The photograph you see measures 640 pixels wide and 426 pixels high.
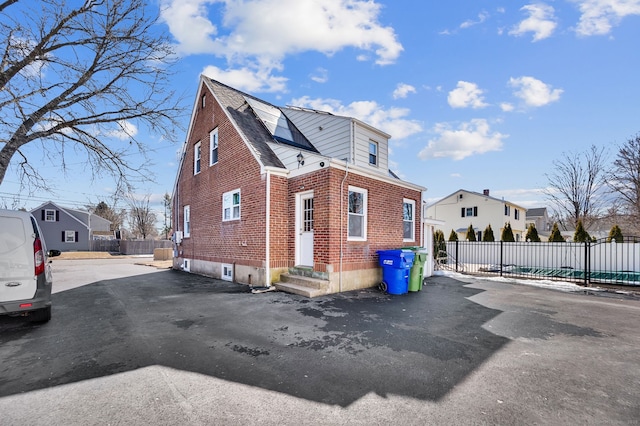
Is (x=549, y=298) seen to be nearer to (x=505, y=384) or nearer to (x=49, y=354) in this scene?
(x=505, y=384)

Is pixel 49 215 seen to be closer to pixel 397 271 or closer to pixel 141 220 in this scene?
pixel 141 220

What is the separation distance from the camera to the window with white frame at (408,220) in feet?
35.6

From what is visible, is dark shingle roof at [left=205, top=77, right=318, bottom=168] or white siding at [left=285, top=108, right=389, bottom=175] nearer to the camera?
dark shingle roof at [left=205, top=77, right=318, bottom=168]

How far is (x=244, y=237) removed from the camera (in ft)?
32.1

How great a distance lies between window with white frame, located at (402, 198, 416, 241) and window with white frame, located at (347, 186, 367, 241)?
2.52 metres

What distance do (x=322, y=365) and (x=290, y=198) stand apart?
20.4ft

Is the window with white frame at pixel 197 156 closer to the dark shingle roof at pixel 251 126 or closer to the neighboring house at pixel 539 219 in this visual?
the dark shingle roof at pixel 251 126

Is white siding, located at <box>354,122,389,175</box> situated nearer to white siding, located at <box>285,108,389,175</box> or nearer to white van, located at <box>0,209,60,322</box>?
white siding, located at <box>285,108,389,175</box>

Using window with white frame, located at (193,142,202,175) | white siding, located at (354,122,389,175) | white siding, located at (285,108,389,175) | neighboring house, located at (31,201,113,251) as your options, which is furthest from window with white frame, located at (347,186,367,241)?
neighboring house, located at (31,201,113,251)

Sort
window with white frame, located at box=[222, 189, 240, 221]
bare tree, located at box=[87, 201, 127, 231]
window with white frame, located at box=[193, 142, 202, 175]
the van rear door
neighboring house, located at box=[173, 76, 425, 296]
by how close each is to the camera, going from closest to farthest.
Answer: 1. the van rear door
2. neighboring house, located at box=[173, 76, 425, 296]
3. window with white frame, located at box=[222, 189, 240, 221]
4. window with white frame, located at box=[193, 142, 202, 175]
5. bare tree, located at box=[87, 201, 127, 231]

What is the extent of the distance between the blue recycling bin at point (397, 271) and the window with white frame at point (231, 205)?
5.48m

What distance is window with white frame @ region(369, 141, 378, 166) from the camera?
11.7 metres

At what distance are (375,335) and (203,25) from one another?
30.2 feet

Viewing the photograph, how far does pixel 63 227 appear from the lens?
116ft
